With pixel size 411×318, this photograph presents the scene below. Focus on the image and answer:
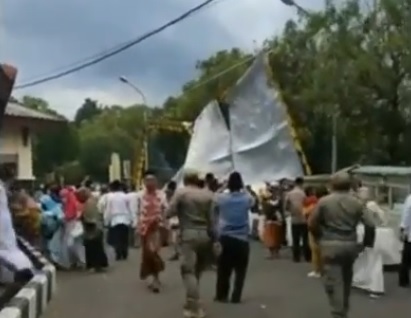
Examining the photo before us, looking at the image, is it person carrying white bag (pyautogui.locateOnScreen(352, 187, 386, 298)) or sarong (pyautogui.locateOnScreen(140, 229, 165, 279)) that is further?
sarong (pyautogui.locateOnScreen(140, 229, 165, 279))

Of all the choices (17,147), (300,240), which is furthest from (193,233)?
(17,147)

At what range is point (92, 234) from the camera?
24.7m

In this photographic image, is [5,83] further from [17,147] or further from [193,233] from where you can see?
[17,147]

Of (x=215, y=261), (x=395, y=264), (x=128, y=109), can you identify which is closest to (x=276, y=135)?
(x=395, y=264)

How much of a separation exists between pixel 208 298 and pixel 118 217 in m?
9.32

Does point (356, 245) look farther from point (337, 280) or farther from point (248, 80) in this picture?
point (248, 80)

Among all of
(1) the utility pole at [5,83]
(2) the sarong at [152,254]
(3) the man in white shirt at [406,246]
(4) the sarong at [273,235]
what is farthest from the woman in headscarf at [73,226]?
(1) the utility pole at [5,83]

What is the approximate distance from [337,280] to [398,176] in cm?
1185

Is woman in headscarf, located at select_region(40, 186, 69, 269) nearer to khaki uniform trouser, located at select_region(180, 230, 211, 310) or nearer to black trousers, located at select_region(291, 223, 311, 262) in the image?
black trousers, located at select_region(291, 223, 311, 262)

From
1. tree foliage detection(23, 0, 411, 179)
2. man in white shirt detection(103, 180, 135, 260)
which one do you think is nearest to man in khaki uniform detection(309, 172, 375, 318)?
man in white shirt detection(103, 180, 135, 260)

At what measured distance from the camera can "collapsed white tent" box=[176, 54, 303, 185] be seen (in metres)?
39.1

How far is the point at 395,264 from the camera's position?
23.4 metres

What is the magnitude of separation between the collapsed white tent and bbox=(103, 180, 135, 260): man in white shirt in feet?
34.0

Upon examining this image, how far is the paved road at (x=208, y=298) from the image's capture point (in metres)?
16.9
